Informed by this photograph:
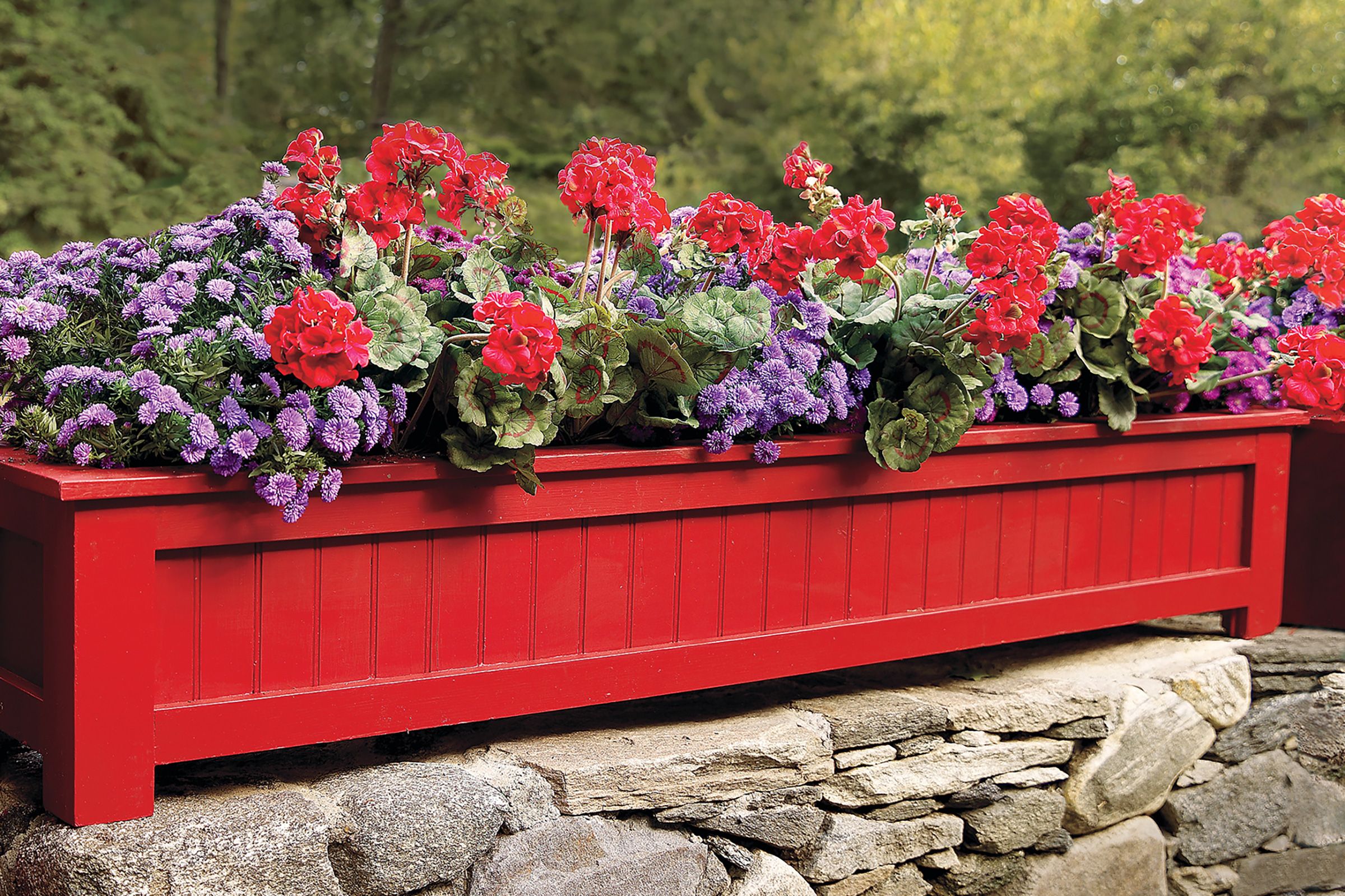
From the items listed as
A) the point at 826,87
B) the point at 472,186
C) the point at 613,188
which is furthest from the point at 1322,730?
Answer: the point at 826,87

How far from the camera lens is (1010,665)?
9.27 feet

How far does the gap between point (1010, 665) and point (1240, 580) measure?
72 centimetres

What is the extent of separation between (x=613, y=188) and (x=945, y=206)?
73 cm

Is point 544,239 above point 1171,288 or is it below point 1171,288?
above

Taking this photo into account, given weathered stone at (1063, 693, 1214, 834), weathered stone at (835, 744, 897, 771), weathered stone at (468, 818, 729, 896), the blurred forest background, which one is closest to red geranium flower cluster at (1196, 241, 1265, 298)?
weathered stone at (1063, 693, 1214, 834)

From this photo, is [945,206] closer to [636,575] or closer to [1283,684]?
[636,575]

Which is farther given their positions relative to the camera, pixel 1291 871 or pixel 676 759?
pixel 1291 871

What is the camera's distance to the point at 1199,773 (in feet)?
9.55

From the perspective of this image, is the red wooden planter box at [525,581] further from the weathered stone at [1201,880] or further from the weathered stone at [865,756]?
the weathered stone at [1201,880]

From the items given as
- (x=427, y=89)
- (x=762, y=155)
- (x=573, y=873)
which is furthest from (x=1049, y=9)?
(x=573, y=873)

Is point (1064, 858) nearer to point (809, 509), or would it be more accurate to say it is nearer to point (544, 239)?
point (809, 509)

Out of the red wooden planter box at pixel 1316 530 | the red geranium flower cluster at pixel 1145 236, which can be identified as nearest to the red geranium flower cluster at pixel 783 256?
the red geranium flower cluster at pixel 1145 236

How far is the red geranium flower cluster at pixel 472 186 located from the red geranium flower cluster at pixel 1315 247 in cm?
200

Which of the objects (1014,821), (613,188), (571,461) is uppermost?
(613,188)
